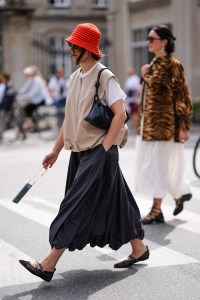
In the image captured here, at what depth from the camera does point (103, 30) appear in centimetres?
4228

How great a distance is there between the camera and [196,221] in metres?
8.35

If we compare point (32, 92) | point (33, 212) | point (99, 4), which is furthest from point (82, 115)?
point (99, 4)

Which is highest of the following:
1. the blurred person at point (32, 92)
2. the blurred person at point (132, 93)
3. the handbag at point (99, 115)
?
the handbag at point (99, 115)

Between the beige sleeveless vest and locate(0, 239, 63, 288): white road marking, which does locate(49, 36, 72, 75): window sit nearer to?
locate(0, 239, 63, 288): white road marking

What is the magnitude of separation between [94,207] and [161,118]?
230 centimetres

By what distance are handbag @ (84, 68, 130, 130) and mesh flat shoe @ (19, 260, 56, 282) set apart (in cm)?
109

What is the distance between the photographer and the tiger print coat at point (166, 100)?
26.0 feet

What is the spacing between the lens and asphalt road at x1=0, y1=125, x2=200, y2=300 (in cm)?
562

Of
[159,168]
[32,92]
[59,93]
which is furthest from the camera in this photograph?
[59,93]

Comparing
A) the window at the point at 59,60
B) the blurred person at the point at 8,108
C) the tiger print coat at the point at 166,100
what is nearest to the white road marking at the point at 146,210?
the tiger print coat at the point at 166,100

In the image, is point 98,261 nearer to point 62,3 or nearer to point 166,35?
point 166,35

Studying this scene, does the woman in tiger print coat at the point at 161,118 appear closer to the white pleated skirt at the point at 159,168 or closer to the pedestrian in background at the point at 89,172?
the white pleated skirt at the point at 159,168

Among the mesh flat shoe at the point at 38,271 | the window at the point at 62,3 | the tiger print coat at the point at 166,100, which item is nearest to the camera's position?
the mesh flat shoe at the point at 38,271

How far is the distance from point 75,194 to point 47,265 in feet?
1.79
